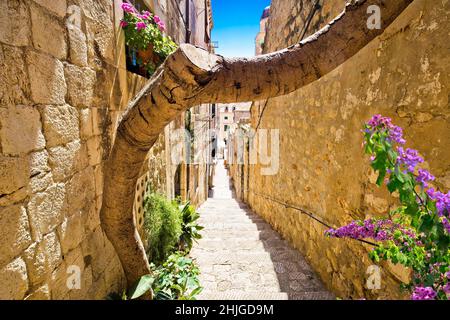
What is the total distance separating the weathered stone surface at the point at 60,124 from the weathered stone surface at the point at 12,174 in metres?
0.24

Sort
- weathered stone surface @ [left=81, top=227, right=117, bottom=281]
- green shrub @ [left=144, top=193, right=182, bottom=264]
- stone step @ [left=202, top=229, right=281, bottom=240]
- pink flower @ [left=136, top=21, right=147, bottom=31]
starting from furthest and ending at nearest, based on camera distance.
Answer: stone step @ [left=202, top=229, right=281, bottom=240] → green shrub @ [left=144, top=193, right=182, bottom=264] → pink flower @ [left=136, top=21, right=147, bottom=31] → weathered stone surface @ [left=81, top=227, right=117, bottom=281]

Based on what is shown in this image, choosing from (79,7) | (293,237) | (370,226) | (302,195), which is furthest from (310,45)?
(293,237)

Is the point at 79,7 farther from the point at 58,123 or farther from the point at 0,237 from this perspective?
the point at 0,237

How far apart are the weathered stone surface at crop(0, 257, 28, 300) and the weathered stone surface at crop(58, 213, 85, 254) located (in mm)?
319

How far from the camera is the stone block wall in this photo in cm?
114

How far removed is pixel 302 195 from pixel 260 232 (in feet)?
5.93

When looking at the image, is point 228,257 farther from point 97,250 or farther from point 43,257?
point 43,257

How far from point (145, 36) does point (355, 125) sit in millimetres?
2360

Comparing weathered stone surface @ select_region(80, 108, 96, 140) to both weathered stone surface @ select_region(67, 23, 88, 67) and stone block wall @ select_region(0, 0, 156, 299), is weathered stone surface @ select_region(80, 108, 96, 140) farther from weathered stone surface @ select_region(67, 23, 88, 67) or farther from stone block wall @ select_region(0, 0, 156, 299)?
weathered stone surface @ select_region(67, 23, 88, 67)

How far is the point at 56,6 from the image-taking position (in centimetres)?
145

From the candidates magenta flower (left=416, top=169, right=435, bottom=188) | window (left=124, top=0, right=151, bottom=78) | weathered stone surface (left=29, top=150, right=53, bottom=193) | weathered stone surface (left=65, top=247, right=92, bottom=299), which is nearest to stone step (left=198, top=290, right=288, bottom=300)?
weathered stone surface (left=65, top=247, right=92, bottom=299)

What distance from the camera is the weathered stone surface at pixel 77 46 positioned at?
5.27 ft

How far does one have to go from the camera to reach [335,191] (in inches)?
108

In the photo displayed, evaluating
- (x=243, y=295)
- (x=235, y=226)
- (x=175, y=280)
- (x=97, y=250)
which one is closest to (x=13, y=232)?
(x=97, y=250)
